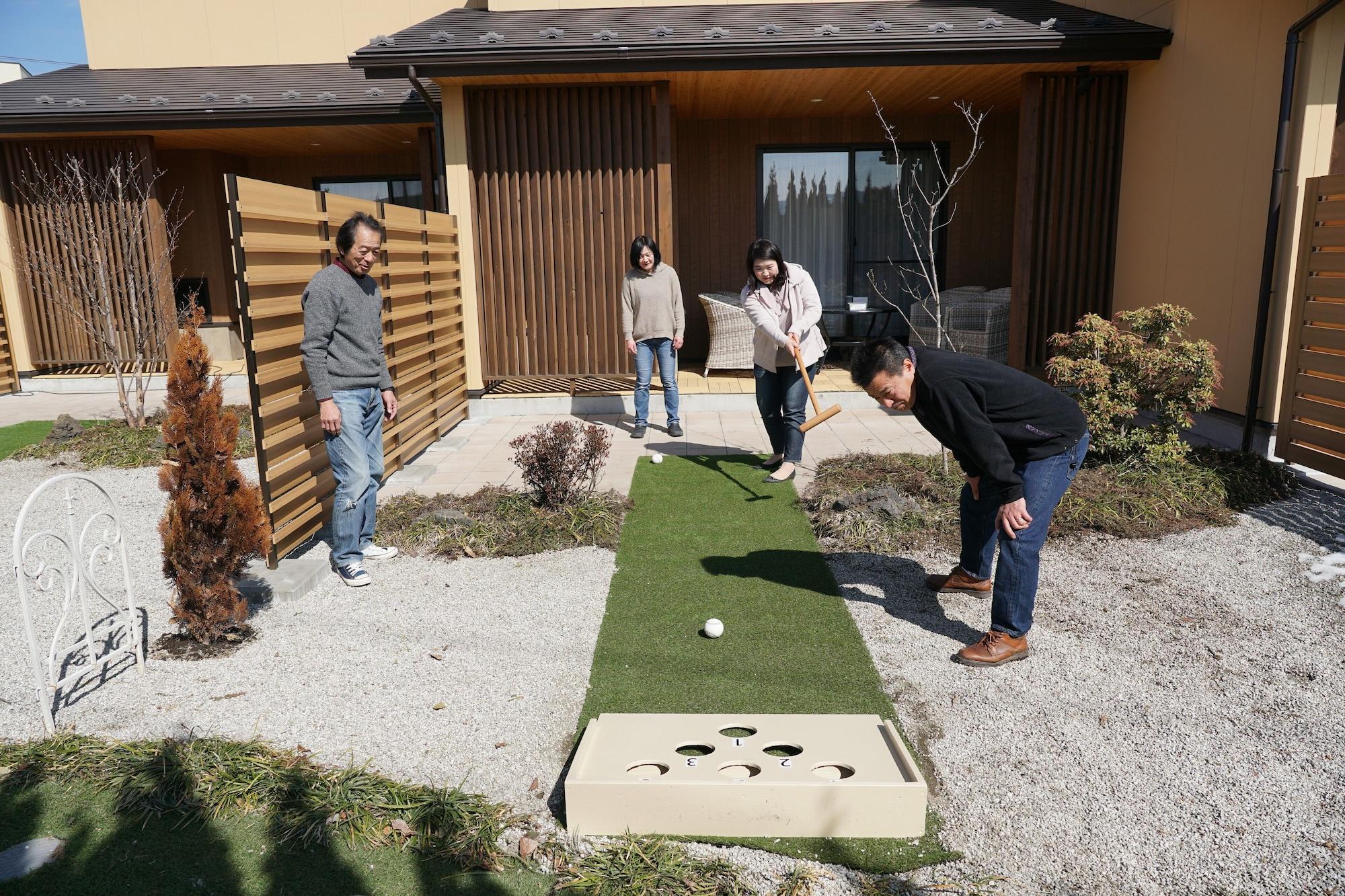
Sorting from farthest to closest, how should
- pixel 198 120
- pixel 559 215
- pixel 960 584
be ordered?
pixel 198 120, pixel 559 215, pixel 960 584

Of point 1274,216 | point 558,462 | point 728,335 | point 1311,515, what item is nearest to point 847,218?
point 728,335

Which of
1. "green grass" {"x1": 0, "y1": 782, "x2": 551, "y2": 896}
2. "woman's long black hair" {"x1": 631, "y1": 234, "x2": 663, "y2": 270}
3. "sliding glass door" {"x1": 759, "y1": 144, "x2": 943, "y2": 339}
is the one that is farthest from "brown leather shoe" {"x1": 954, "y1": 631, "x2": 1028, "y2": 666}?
"sliding glass door" {"x1": 759, "y1": 144, "x2": 943, "y2": 339}

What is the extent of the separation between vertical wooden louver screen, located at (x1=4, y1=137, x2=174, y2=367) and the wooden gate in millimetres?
11266

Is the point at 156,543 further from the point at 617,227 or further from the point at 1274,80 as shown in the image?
the point at 1274,80

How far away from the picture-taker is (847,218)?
12.3m

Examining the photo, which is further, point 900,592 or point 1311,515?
point 1311,515

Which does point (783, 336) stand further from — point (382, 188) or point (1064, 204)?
point (382, 188)

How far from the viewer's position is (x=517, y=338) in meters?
9.88

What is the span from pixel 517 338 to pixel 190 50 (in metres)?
6.98

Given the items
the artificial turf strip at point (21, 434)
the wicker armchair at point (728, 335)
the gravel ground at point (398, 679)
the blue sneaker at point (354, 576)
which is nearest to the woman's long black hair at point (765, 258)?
the gravel ground at point (398, 679)

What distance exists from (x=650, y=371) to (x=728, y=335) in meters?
2.17

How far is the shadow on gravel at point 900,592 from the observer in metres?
4.37

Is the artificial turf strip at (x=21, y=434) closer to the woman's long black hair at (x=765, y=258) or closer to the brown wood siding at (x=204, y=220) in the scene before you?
the brown wood siding at (x=204, y=220)

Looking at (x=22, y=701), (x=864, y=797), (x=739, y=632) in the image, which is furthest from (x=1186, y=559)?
(x=22, y=701)
